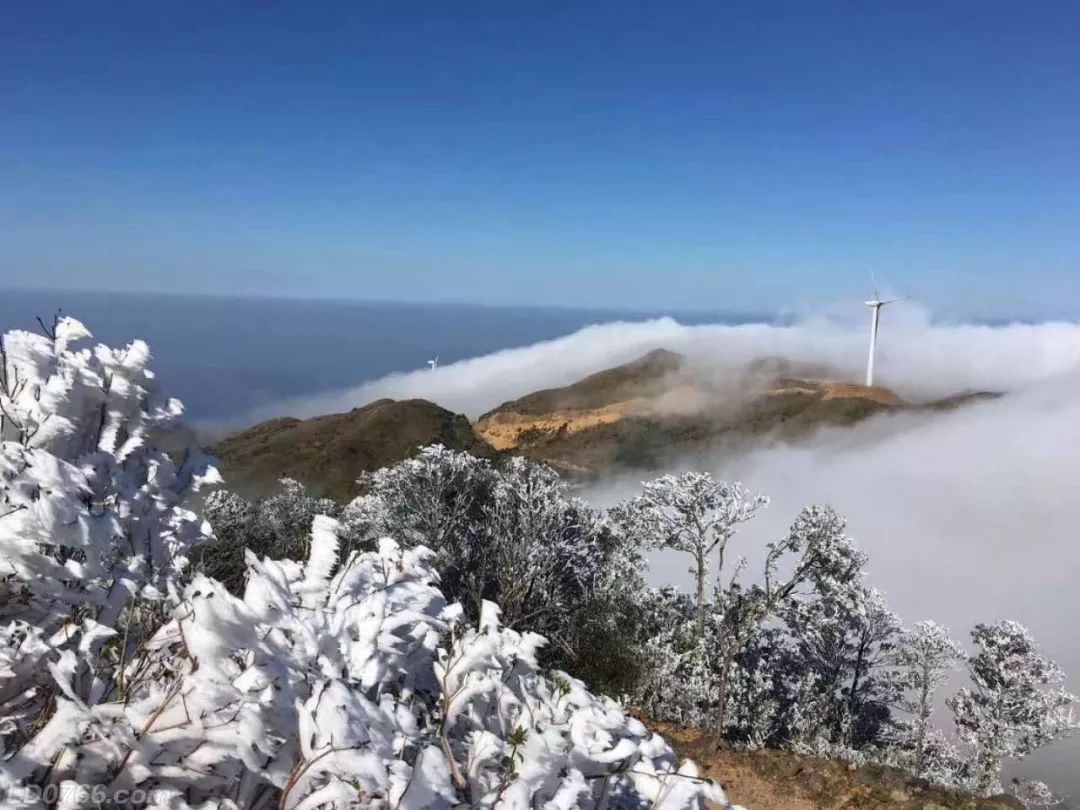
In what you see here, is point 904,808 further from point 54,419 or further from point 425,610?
point 54,419

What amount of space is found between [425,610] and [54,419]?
1.43m

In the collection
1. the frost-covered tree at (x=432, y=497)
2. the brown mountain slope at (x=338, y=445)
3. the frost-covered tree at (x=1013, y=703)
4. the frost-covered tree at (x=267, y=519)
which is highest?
the frost-covered tree at (x=432, y=497)

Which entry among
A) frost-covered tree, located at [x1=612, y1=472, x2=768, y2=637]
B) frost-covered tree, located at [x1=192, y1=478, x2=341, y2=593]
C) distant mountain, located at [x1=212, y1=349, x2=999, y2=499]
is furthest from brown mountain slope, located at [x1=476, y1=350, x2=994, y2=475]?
frost-covered tree, located at [x1=612, y1=472, x2=768, y2=637]

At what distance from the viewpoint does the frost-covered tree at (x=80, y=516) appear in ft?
6.83

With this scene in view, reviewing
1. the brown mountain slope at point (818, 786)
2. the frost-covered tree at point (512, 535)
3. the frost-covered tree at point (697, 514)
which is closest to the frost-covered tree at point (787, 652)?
the frost-covered tree at point (697, 514)

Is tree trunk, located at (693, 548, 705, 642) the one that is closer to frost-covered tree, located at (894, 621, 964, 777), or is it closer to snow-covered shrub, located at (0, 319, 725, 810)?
frost-covered tree, located at (894, 621, 964, 777)

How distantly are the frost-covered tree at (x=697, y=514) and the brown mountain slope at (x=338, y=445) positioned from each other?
61.5ft

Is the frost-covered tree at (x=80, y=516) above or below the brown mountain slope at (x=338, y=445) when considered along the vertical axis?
above

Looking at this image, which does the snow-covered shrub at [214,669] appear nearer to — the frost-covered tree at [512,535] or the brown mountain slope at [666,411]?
the frost-covered tree at [512,535]

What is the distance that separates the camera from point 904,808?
8172 millimetres

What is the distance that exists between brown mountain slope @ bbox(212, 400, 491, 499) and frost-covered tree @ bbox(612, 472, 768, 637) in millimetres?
18757

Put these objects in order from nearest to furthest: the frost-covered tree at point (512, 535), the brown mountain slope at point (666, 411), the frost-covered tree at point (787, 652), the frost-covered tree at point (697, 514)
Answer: the frost-covered tree at point (787, 652) → the frost-covered tree at point (697, 514) → the frost-covered tree at point (512, 535) → the brown mountain slope at point (666, 411)

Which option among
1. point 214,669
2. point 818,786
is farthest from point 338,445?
point 214,669

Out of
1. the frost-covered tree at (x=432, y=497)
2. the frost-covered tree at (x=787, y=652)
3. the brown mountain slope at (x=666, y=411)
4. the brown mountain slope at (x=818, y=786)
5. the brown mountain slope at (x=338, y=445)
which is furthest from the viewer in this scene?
the brown mountain slope at (x=666, y=411)
